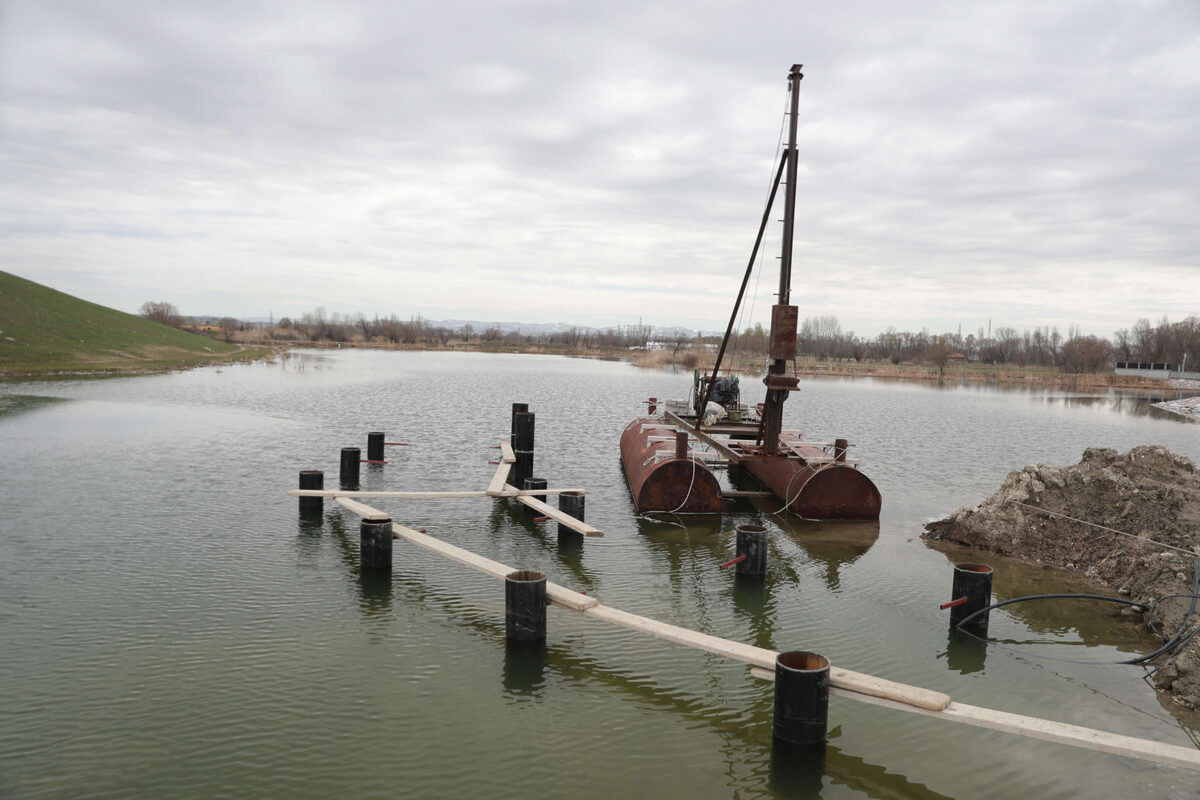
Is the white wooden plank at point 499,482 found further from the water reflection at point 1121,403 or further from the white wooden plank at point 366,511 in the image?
the water reflection at point 1121,403

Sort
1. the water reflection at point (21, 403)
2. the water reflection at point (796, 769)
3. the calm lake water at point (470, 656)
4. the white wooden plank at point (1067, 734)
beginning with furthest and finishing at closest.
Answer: the water reflection at point (21, 403) → the calm lake water at point (470, 656) → the water reflection at point (796, 769) → the white wooden plank at point (1067, 734)

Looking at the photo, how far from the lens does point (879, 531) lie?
13.2m

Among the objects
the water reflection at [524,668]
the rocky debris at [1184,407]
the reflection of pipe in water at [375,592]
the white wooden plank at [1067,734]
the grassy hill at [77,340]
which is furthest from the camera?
the rocky debris at [1184,407]

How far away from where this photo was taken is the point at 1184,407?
4866 centimetres

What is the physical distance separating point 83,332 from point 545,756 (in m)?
58.7

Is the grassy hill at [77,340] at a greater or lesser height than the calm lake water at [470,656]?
greater

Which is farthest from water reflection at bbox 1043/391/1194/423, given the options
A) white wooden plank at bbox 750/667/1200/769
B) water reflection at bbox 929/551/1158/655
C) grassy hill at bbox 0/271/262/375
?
grassy hill at bbox 0/271/262/375

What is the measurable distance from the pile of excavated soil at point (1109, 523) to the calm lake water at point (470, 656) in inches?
25.2

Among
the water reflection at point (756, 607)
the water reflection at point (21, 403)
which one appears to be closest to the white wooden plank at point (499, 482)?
the water reflection at point (756, 607)

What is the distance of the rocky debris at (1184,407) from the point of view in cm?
4455

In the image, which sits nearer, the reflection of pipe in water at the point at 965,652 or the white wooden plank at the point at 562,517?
the reflection of pipe in water at the point at 965,652

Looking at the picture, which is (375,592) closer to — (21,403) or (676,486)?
(676,486)

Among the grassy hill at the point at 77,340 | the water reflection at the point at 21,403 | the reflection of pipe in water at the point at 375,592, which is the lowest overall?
the reflection of pipe in water at the point at 375,592

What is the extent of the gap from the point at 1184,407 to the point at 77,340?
72.7 meters
